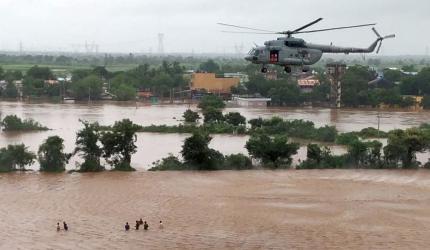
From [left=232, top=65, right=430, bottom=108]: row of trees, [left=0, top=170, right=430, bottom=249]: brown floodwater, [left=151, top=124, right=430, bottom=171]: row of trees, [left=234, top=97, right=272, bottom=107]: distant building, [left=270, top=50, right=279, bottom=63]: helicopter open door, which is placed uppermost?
[left=270, top=50, right=279, bottom=63]: helicopter open door

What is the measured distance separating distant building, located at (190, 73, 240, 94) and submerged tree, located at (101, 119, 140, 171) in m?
18.3

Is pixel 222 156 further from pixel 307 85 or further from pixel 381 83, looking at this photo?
pixel 381 83

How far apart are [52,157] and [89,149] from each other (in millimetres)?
717

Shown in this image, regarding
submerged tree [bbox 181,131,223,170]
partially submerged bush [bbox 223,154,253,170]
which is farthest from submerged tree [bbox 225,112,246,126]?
submerged tree [bbox 181,131,223,170]

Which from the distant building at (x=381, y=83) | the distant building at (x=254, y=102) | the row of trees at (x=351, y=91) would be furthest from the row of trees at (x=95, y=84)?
the distant building at (x=381, y=83)

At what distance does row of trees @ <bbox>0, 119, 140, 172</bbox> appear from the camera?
12.2 metres

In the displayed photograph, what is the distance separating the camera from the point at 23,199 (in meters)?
10.1

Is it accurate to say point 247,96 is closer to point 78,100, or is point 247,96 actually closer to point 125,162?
point 78,100

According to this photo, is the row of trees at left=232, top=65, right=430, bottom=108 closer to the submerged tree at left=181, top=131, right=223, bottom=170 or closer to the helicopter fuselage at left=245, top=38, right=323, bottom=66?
the submerged tree at left=181, top=131, right=223, bottom=170

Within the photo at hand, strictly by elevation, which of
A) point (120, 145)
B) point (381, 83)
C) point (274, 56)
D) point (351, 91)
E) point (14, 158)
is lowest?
point (14, 158)

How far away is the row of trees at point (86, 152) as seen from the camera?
40.0ft

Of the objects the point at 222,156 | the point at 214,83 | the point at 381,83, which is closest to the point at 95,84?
the point at 214,83

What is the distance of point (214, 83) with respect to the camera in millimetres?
31266

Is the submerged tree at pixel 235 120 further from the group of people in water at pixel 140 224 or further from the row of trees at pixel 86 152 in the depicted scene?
the group of people in water at pixel 140 224
